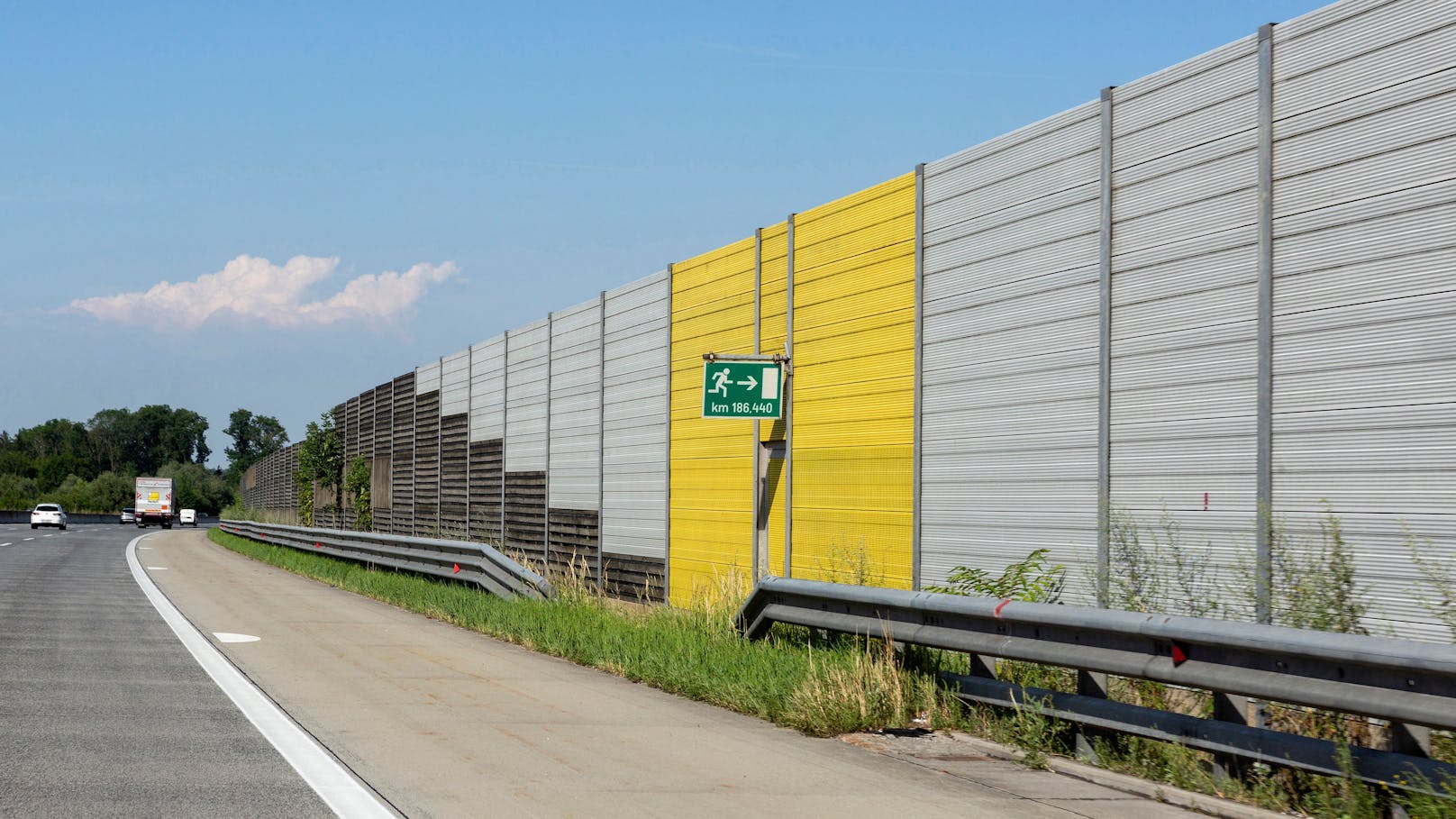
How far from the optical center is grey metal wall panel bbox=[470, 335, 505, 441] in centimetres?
2789

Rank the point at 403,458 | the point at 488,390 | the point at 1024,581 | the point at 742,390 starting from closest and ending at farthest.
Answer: the point at 1024,581, the point at 742,390, the point at 488,390, the point at 403,458

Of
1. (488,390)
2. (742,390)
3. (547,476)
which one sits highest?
(488,390)

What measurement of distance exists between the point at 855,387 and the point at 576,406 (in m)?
9.39

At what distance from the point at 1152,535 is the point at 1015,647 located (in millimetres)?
2852

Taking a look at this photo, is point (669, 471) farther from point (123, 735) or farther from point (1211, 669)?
point (1211, 669)

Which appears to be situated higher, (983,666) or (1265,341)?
(1265,341)

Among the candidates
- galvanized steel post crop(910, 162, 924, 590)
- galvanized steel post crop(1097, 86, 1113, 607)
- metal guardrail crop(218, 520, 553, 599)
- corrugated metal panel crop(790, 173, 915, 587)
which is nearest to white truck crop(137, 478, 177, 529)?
metal guardrail crop(218, 520, 553, 599)

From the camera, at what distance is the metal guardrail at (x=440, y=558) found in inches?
711

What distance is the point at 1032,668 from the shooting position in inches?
369

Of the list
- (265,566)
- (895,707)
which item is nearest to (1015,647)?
(895,707)

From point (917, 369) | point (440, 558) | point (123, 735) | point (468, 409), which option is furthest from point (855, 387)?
point (468, 409)

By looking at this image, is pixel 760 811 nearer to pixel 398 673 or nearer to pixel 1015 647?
pixel 1015 647

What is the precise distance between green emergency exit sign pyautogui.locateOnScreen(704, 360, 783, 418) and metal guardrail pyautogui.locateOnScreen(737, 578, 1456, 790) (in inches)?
264

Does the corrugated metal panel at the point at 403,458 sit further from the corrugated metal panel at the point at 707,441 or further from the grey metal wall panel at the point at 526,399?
the corrugated metal panel at the point at 707,441
